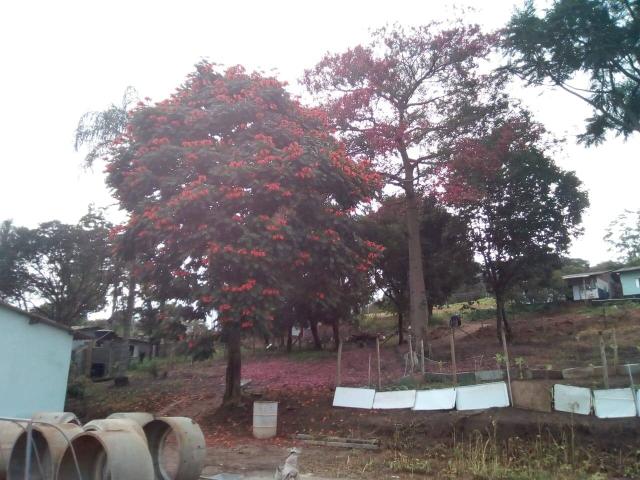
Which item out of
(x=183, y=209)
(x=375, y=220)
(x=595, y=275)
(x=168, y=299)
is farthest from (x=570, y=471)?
(x=595, y=275)

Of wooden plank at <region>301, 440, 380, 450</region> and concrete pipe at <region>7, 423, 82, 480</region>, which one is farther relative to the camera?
wooden plank at <region>301, 440, 380, 450</region>

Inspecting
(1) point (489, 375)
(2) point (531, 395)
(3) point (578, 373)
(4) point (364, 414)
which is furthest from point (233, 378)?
(3) point (578, 373)

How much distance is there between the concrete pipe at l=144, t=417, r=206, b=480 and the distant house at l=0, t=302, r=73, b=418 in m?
7.19

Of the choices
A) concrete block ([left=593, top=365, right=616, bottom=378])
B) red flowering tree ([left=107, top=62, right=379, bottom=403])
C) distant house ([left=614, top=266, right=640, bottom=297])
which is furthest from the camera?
distant house ([left=614, top=266, right=640, bottom=297])

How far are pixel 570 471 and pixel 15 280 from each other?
937 inches

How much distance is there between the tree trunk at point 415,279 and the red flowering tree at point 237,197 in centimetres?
505

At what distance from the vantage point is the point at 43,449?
6648 mm

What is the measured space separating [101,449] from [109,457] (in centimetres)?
107

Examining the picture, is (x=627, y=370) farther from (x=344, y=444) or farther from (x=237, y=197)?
(x=237, y=197)

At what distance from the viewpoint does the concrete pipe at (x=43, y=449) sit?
6.12 metres

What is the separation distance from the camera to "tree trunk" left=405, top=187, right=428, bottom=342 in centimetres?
1673

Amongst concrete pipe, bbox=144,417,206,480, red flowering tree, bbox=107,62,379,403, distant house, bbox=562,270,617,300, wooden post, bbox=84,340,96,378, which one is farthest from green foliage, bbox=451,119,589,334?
wooden post, bbox=84,340,96,378

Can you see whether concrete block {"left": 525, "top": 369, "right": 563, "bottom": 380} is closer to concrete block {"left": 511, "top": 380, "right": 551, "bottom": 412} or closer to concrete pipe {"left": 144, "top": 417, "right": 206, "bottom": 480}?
concrete block {"left": 511, "top": 380, "right": 551, "bottom": 412}

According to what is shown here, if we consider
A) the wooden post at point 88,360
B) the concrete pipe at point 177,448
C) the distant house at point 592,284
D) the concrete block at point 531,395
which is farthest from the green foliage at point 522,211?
the wooden post at point 88,360
